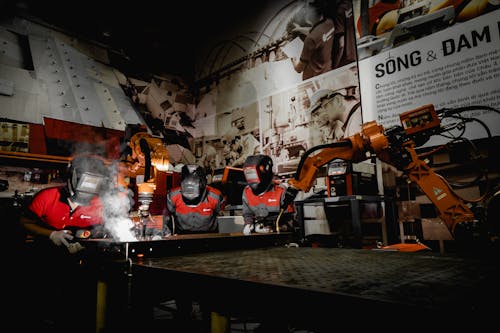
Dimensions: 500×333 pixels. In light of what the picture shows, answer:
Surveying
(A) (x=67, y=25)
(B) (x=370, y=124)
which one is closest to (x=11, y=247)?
(B) (x=370, y=124)

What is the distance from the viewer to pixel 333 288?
0.66 metres

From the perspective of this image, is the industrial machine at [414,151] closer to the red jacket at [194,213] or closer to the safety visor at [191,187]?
the safety visor at [191,187]

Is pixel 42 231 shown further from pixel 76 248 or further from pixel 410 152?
pixel 410 152

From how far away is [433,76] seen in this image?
3195 mm

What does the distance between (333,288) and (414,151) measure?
5.69 ft

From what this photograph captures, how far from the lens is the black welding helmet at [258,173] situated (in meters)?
3.71

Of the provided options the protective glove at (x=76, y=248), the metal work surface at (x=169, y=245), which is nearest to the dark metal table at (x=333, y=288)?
the metal work surface at (x=169, y=245)

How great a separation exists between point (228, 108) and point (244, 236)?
4284mm

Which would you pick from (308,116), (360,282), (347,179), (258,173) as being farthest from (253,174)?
(360,282)

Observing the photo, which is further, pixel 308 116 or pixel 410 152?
pixel 308 116

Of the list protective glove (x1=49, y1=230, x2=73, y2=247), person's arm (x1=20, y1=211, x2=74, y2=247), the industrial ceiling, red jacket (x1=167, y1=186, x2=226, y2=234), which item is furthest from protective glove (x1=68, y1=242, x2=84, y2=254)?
the industrial ceiling

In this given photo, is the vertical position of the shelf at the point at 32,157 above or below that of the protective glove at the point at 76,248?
above

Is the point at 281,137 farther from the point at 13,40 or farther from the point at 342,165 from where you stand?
the point at 13,40

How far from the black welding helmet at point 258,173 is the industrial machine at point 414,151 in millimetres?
1480
